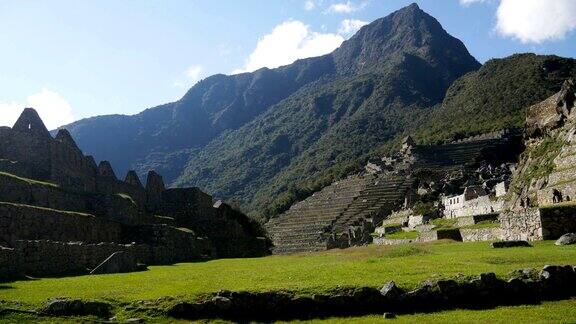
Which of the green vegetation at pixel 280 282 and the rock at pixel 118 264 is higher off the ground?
the rock at pixel 118 264

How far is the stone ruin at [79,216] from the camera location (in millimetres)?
20062

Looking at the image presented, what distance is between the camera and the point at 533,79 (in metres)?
134

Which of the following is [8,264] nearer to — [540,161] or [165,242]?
[165,242]

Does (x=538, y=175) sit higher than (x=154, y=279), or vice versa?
(x=538, y=175)

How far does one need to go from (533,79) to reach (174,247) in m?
123

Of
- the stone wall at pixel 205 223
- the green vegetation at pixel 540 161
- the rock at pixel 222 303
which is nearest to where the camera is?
the rock at pixel 222 303

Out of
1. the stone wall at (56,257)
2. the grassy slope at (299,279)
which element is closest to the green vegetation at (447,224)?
the grassy slope at (299,279)

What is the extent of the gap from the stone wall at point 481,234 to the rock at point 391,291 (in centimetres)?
1428

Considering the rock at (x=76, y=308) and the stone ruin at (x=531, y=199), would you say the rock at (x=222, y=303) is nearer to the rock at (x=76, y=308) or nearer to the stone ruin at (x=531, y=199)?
the rock at (x=76, y=308)

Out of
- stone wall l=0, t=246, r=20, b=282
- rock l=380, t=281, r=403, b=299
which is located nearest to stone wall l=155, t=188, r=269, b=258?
stone wall l=0, t=246, r=20, b=282

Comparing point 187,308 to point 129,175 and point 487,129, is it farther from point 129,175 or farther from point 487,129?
point 487,129

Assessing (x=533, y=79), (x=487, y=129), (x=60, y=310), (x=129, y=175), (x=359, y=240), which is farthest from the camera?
(x=533, y=79)

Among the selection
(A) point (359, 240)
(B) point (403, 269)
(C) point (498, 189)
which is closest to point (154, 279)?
(B) point (403, 269)

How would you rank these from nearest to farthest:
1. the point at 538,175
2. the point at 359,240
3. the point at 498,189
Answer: the point at 538,175 < the point at 359,240 < the point at 498,189
